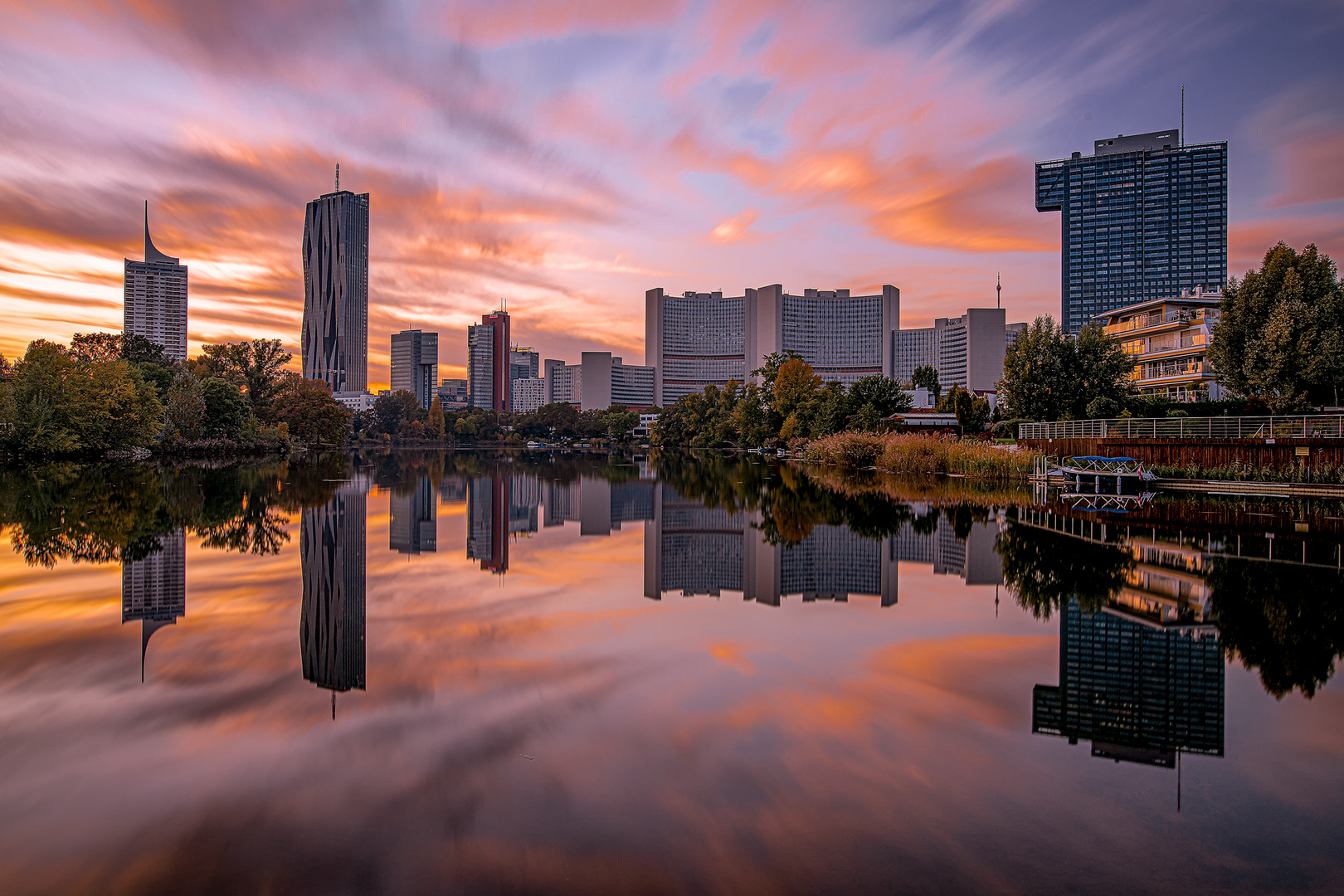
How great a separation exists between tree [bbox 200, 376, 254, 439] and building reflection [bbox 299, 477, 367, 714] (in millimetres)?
44730

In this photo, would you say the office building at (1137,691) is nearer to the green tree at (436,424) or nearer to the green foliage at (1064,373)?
the green foliage at (1064,373)

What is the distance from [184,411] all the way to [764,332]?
136686 mm

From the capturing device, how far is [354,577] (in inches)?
386

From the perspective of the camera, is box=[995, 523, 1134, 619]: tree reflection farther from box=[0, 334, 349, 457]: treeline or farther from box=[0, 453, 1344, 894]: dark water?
box=[0, 334, 349, 457]: treeline

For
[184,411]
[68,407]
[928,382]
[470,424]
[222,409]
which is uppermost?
[928,382]

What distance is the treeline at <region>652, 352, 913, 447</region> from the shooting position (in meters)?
51.0

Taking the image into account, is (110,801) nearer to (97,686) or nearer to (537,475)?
(97,686)

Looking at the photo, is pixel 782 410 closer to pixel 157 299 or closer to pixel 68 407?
pixel 68 407

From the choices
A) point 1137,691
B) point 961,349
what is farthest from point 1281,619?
point 961,349

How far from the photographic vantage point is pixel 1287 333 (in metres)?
28.7

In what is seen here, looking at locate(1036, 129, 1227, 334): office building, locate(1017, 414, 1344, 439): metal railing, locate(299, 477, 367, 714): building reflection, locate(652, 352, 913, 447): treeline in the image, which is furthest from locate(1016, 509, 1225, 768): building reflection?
locate(1036, 129, 1227, 334): office building

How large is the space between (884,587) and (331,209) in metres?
221

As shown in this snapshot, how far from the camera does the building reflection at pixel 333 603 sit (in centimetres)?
586

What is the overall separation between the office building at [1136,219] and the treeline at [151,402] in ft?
515
